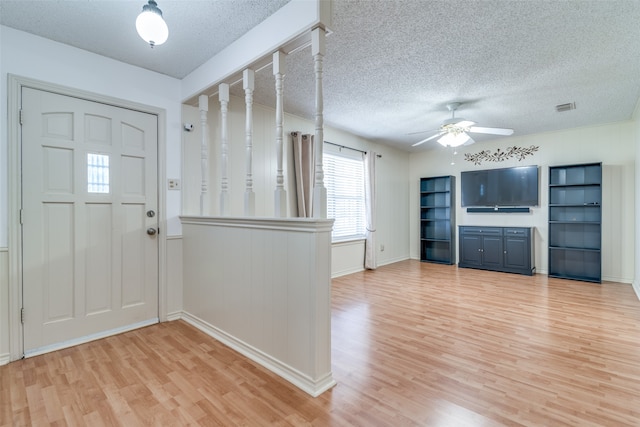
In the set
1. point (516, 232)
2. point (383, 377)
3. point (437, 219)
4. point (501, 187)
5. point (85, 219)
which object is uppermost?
point (501, 187)

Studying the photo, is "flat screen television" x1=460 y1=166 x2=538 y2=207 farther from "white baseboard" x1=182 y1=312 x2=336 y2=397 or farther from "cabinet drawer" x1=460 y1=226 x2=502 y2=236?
"white baseboard" x1=182 y1=312 x2=336 y2=397

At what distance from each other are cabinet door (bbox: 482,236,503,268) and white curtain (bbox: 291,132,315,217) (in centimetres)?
354

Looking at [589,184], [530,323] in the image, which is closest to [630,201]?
[589,184]

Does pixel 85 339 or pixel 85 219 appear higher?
pixel 85 219

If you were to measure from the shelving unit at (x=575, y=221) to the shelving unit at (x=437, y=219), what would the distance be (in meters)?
1.62

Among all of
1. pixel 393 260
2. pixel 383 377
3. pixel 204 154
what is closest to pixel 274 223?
pixel 383 377

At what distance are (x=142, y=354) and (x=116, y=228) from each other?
114 centimetres

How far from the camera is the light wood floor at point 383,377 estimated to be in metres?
1.61

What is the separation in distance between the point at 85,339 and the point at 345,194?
3905 millimetres

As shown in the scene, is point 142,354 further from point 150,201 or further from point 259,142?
point 259,142

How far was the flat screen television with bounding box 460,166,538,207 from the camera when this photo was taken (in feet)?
17.2

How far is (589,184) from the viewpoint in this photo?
181 inches

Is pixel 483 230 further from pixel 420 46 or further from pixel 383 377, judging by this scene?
pixel 383 377

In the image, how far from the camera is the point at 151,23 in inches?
66.4
